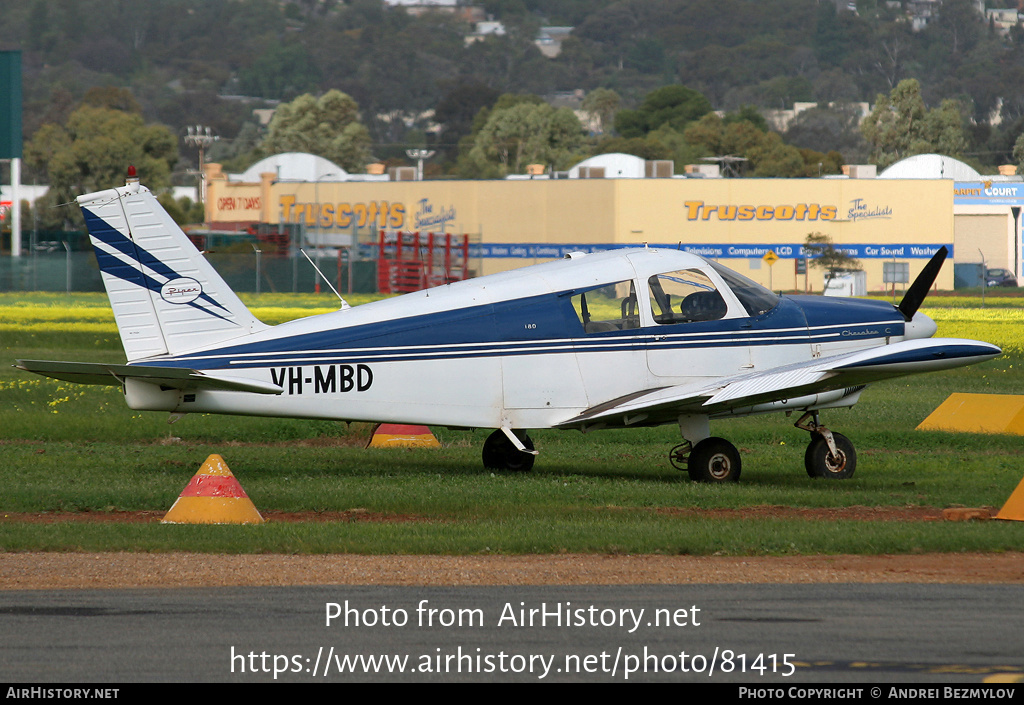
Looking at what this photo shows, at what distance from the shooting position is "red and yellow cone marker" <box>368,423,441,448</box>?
18.6 meters

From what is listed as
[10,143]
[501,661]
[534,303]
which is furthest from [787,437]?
[10,143]

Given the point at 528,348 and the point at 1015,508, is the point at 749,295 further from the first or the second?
the point at 1015,508

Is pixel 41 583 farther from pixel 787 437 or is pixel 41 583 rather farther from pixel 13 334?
pixel 13 334

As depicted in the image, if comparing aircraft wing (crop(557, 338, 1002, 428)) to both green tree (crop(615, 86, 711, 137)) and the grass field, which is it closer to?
the grass field

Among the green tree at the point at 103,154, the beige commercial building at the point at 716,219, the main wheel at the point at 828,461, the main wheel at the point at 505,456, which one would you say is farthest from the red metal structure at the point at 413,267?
the main wheel at the point at 828,461

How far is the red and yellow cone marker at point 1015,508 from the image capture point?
1227cm

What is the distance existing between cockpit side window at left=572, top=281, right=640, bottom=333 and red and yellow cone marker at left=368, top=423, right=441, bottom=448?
4601mm

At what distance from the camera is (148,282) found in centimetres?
1400

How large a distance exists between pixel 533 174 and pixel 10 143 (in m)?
39.2

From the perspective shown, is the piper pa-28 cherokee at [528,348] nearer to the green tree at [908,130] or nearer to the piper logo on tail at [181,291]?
the piper logo on tail at [181,291]

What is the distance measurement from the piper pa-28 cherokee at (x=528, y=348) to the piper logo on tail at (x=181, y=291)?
0.05 feet

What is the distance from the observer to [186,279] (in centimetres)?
1414

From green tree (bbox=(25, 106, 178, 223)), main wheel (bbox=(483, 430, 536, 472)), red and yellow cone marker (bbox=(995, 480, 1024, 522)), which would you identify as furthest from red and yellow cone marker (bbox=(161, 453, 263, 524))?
green tree (bbox=(25, 106, 178, 223))

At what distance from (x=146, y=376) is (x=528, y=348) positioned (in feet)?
13.0
